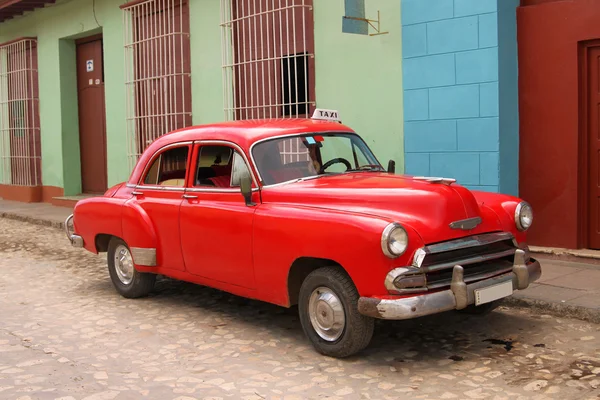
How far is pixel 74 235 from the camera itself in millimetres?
7180

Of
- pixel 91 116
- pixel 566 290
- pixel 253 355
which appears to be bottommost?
pixel 253 355

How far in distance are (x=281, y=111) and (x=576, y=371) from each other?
21.8 ft

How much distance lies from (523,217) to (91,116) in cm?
1174

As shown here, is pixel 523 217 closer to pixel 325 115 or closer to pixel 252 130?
pixel 325 115

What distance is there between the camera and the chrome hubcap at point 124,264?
6613mm

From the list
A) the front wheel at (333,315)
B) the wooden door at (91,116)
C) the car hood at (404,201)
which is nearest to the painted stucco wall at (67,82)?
the wooden door at (91,116)

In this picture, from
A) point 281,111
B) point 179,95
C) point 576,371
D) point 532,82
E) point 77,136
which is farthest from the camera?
point 77,136

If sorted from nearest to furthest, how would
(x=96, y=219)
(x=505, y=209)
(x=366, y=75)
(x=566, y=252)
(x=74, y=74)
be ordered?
(x=505, y=209)
(x=96, y=219)
(x=566, y=252)
(x=366, y=75)
(x=74, y=74)

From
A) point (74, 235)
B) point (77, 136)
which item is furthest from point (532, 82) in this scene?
point (77, 136)

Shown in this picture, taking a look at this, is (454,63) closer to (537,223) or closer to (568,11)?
(568,11)

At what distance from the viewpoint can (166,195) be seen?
617 cm

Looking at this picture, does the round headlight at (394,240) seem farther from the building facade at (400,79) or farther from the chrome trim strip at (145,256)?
the building facade at (400,79)

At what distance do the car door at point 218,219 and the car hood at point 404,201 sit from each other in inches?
13.2

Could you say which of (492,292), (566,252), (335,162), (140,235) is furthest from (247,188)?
(566,252)
